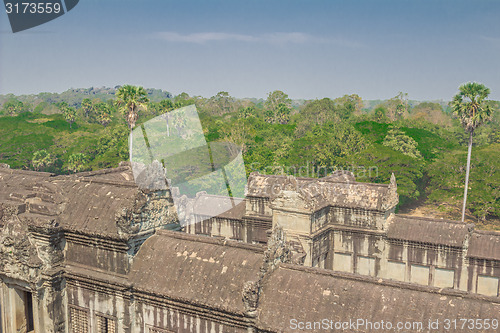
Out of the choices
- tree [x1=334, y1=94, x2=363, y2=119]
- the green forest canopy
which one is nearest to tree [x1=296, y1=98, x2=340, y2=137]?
tree [x1=334, y1=94, x2=363, y2=119]

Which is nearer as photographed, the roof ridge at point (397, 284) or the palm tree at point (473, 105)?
the roof ridge at point (397, 284)

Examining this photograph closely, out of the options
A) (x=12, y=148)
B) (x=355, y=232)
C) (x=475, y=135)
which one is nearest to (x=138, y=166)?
(x=355, y=232)

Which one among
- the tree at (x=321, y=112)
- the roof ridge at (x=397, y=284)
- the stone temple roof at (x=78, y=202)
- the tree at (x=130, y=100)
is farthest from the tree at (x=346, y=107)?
the roof ridge at (x=397, y=284)

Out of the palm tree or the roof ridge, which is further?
the palm tree

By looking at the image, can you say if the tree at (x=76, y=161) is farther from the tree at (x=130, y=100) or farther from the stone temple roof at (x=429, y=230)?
the stone temple roof at (x=429, y=230)

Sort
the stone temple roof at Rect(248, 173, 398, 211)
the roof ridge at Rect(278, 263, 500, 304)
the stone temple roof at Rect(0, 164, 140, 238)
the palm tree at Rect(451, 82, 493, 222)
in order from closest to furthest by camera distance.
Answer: the roof ridge at Rect(278, 263, 500, 304) → the stone temple roof at Rect(0, 164, 140, 238) → the stone temple roof at Rect(248, 173, 398, 211) → the palm tree at Rect(451, 82, 493, 222)

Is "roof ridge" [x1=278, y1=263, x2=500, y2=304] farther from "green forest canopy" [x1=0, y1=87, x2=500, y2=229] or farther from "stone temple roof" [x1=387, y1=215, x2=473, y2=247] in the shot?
"green forest canopy" [x1=0, y1=87, x2=500, y2=229]
